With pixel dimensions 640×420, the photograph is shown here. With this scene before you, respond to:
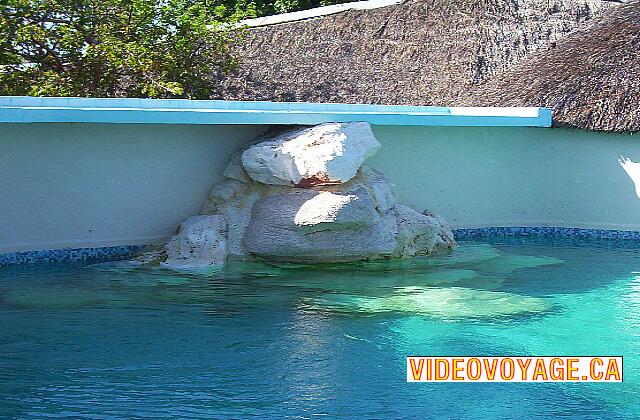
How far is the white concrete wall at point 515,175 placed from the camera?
10555 mm

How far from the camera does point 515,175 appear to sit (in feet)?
36.6

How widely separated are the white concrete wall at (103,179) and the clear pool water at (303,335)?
521 mm

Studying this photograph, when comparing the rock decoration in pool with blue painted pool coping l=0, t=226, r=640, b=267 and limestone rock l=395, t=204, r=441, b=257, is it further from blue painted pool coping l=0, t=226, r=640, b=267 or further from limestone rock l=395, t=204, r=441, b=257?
blue painted pool coping l=0, t=226, r=640, b=267

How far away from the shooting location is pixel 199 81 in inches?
478

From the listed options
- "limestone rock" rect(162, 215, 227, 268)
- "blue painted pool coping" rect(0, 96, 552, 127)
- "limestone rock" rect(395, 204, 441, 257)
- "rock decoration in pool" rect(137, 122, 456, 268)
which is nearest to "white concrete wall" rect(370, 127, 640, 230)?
"blue painted pool coping" rect(0, 96, 552, 127)

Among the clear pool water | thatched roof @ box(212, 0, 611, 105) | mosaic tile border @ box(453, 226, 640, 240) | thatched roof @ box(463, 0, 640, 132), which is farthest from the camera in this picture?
thatched roof @ box(212, 0, 611, 105)

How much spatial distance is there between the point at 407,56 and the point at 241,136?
166 inches

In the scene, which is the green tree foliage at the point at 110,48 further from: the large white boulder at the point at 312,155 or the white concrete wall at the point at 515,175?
the white concrete wall at the point at 515,175

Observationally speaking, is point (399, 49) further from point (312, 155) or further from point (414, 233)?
point (312, 155)

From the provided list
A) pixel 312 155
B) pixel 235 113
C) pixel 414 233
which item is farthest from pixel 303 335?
pixel 414 233

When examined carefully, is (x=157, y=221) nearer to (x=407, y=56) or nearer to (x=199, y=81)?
(x=199, y=81)

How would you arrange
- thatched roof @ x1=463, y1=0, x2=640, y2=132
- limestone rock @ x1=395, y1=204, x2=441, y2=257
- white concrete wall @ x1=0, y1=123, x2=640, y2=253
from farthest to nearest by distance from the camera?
thatched roof @ x1=463, y1=0, x2=640, y2=132
limestone rock @ x1=395, y1=204, x2=441, y2=257
white concrete wall @ x1=0, y1=123, x2=640, y2=253

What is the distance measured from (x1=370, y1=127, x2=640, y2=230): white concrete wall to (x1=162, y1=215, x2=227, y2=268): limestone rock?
2.31 metres

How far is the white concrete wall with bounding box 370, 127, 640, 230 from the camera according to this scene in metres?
10.6
